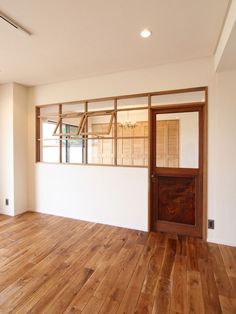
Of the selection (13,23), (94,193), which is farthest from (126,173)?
(13,23)

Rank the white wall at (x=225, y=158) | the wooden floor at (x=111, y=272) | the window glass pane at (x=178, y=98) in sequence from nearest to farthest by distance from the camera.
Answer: the wooden floor at (x=111, y=272) → the white wall at (x=225, y=158) → the window glass pane at (x=178, y=98)

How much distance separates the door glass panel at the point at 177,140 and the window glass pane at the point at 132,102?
0.37 meters

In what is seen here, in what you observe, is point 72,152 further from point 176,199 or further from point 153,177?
point 176,199

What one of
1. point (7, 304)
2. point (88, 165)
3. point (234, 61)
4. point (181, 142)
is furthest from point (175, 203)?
point (7, 304)

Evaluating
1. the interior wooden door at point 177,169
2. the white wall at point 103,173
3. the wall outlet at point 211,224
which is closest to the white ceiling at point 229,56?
the white wall at point 103,173

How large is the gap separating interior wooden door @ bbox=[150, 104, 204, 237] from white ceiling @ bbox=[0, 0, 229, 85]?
0.92 m

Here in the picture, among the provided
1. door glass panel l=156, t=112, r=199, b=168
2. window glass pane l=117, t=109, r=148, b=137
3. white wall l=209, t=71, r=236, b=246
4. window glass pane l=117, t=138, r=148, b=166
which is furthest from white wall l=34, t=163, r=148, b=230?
window glass pane l=117, t=109, r=148, b=137

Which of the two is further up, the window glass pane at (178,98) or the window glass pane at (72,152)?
the window glass pane at (178,98)

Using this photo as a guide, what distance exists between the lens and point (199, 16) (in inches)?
80.2

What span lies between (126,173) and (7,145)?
2613 millimetres

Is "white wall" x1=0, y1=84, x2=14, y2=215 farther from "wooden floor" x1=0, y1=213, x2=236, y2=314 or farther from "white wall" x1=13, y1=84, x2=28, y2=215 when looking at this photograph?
"wooden floor" x1=0, y1=213, x2=236, y2=314

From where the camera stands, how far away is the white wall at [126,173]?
281cm

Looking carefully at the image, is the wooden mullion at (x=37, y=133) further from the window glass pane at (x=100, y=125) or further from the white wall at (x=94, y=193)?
the window glass pane at (x=100, y=125)

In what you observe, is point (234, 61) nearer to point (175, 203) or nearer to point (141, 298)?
point (175, 203)
